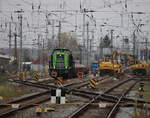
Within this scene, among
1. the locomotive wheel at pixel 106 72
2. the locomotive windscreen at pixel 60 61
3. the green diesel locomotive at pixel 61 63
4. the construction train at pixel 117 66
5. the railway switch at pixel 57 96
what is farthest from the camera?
the locomotive wheel at pixel 106 72

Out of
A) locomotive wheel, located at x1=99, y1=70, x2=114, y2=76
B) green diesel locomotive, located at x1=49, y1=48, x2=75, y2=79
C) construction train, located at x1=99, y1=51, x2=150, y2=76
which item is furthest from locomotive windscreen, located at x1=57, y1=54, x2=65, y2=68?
locomotive wheel, located at x1=99, y1=70, x2=114, y2=76

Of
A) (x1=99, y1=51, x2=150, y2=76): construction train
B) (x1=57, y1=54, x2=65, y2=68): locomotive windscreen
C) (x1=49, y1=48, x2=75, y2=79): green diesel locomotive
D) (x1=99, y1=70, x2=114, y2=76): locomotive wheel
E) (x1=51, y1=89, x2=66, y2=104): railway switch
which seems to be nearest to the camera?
(x1=51, y1=89, x2=66, y2=104): railway switch

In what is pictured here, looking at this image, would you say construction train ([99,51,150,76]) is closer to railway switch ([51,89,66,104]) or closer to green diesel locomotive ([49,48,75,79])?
green diesel locomotive ([49,48,75,79])

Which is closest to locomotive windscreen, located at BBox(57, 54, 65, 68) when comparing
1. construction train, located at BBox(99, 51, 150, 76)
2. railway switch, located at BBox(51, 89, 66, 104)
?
construction train, located at BBox(99, 51, 150, 76)

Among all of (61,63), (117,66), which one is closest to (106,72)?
(117,66)

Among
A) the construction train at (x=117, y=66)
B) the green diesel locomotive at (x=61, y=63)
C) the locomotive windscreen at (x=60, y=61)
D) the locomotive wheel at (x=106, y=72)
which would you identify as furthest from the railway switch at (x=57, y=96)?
the locomotive wheel at (x=106, y=72)

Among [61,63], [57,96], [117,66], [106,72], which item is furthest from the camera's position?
[106,72]

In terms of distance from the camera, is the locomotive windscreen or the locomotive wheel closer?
the locomotive windscreen

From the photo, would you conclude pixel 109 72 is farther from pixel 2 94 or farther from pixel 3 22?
pixel 2 94

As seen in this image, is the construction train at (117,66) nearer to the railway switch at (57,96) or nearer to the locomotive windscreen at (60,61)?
the locomotive windscreen at (60,61)

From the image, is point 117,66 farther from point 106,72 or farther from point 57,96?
point 57,96

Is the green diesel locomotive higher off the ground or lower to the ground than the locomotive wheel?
higher

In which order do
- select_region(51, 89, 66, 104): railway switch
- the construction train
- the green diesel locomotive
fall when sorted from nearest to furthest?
select_region(51, 89, 66, 104): railway switch < the green diesel locomotive < the construction train

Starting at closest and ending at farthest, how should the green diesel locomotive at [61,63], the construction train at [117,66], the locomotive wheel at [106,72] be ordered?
the green diesel locomotive at [61,63] → the construction train at [117,66] → the locomotive wheel at [106,72]
